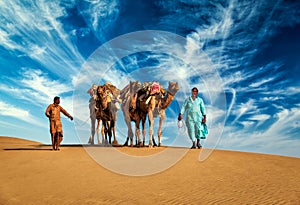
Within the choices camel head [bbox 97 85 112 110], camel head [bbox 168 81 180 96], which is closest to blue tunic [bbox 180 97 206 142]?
camel head [bbox 168 81 180 96]

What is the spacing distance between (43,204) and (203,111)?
33.5ft

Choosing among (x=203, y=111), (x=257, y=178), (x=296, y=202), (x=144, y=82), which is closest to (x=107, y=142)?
(x=144, y=82)

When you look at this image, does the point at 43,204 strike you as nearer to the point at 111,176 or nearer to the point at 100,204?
the point at 100,204

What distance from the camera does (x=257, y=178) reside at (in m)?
8.11

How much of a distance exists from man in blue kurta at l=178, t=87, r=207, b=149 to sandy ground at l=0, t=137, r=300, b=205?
3.19 metres

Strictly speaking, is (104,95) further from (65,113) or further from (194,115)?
(194,115)

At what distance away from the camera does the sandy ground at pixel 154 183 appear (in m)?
6.05

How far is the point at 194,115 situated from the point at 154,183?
7416 millimetres

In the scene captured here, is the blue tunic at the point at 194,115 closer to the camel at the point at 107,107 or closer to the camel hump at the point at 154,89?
the camel hump at the point at 154,89

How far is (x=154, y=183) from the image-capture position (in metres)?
7.51

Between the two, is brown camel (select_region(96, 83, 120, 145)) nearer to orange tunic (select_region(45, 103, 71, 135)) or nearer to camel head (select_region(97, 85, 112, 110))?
camel head (select_region(97, 85, 112, 110))

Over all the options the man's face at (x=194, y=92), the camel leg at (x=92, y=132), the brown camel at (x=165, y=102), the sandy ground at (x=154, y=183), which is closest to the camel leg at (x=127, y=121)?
the brown camel at (x=165, y=102)

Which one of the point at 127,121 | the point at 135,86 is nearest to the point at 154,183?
the point at 135,86

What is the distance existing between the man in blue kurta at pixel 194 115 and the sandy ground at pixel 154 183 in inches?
126
